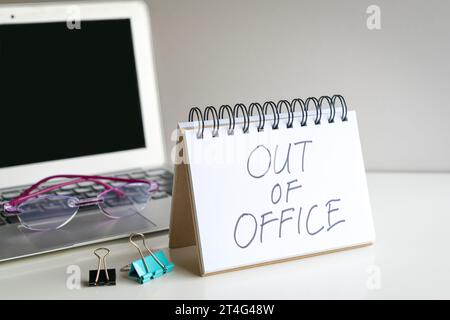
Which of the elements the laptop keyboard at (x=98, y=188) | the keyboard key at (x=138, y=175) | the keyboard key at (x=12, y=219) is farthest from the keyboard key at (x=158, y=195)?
the keyboard key at (x=12, y=219)

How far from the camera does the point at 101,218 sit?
95 cm

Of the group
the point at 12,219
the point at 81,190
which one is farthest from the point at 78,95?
the point at 12,219

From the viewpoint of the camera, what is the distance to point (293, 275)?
74 cm

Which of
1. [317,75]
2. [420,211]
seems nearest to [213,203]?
[420,211]

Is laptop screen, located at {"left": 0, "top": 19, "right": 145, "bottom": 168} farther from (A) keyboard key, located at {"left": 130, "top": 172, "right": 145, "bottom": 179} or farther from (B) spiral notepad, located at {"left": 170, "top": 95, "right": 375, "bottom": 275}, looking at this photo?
(B) spiral notepad, located at {"left": 170, "top": 95, "right": 375, "bottom": 275}

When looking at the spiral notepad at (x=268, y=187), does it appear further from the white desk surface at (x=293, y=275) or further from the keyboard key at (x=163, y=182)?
the keyboard key at (x=163, y=182)

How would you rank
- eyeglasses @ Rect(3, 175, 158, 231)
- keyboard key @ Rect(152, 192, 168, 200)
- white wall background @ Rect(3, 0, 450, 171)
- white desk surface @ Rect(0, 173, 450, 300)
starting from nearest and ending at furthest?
white desk surface @ Rect(0, 173, 450, 300)
eyeglasses @ Rect(3, 175, 158, 231)
keyboard key @ Rect(152, 192, 168, 200)
white wall background @ Rect(3, 0, 450, 171)

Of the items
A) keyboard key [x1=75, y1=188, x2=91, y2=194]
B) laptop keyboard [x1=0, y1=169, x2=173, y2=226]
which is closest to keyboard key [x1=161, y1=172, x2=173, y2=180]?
laptop keyboard [x1=0, y1=169, x2=173, y2=226]

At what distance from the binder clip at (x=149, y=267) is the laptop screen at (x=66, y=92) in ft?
1.40

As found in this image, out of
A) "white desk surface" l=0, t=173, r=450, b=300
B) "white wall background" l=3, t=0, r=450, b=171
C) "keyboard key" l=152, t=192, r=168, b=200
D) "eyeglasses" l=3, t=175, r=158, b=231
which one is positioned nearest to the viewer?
"white desk surface" l=0, t=173, r=450, b=300

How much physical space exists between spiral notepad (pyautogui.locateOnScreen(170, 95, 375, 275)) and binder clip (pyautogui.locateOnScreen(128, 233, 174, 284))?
0.05 meters

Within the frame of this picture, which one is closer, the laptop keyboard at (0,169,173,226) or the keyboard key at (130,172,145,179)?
the laptop keyboard at (0,169,173,226)

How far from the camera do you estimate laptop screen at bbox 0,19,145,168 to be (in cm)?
108

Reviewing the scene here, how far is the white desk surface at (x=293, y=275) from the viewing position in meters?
0.70
